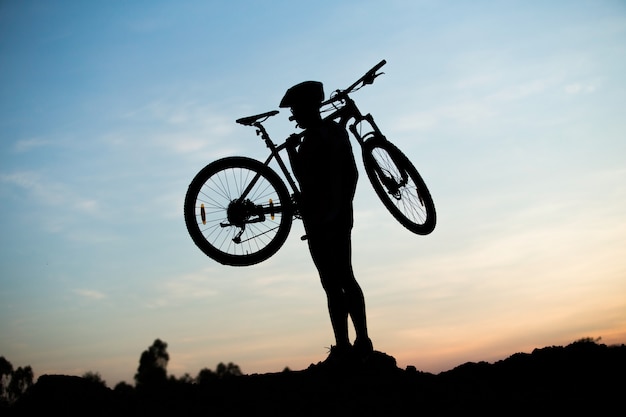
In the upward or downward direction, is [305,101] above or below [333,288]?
above

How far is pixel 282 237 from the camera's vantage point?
7.47 meters

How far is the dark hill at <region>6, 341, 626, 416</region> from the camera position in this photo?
5.20 metres

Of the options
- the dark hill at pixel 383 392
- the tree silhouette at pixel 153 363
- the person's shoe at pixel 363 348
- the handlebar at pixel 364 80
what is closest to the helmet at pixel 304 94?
the handlebar at pixel 364 80

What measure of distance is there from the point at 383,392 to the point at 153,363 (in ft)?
244

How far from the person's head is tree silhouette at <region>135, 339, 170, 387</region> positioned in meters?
71.9

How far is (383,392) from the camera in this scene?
18.8 ft

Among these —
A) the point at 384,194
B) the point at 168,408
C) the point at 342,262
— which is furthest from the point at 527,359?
the point at 168,408

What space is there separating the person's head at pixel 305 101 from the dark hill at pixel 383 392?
9.80ft

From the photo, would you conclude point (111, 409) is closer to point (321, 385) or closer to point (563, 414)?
point (321, 385)

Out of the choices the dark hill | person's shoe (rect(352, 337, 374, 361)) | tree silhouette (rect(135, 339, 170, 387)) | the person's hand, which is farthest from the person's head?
tree silhouette (rect(135, 339, 170, 387))

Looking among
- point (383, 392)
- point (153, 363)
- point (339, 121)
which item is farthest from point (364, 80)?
point (153, 363)

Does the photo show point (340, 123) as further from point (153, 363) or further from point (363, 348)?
point (153, 363)

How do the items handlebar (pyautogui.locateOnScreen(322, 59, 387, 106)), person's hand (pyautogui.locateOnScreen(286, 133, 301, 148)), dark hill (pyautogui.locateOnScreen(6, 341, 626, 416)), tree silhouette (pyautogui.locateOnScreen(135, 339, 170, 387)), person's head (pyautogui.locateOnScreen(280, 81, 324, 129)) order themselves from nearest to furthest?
1. dark hill (pyautogui.locateOnScreen(6, 341, 626, 416))
2. person's head (pyautogui.locateOnScreen(280, 81, 324, 129))
3. person's hand (pyautogui.locateOnScreen(286, 133, 301, 148))
4. handlebar (pyautogui.locateOnScreen(322, 59, 387, 106))
5. tree silhouette (pyautogui.locateOnScreen(135, 339, 170, 387))

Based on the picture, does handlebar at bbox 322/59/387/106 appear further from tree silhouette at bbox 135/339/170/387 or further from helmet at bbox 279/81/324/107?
tree silhouette at bbox 135/339/170/387
